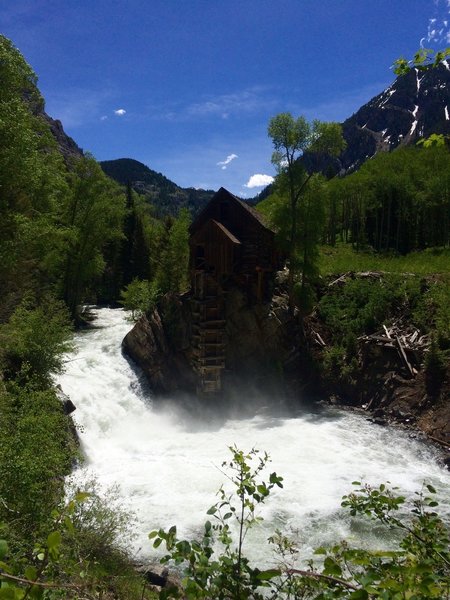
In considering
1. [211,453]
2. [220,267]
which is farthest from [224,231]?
[211,453]

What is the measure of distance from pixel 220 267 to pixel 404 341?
420 inches

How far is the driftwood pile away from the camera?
1984 cm

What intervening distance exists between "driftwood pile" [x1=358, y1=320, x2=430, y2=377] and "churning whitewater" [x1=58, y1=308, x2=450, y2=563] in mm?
3900

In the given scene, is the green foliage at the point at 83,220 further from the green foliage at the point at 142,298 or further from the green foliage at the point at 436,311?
the green foliage at the point at 436,311

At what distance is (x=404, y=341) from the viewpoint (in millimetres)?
20734

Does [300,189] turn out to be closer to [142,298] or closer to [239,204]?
[239,204]

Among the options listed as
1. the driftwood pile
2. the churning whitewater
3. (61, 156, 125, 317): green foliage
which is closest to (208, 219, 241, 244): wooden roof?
the driftwood pile

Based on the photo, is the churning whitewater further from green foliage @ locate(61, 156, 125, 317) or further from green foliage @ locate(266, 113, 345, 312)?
green foliage @ locate(61, 156, 125, 317)

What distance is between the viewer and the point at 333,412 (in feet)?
67.1

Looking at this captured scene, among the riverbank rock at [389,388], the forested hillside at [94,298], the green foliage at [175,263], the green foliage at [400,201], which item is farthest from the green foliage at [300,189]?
the green foliage at [400,201]

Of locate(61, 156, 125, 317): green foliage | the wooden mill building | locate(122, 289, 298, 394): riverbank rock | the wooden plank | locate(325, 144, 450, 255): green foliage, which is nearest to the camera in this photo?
Answer: the wooden plank

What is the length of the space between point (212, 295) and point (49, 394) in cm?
1175

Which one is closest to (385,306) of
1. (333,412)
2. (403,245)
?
(333,412)

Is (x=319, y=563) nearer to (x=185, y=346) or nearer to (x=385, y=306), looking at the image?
(x=185, y=346)
